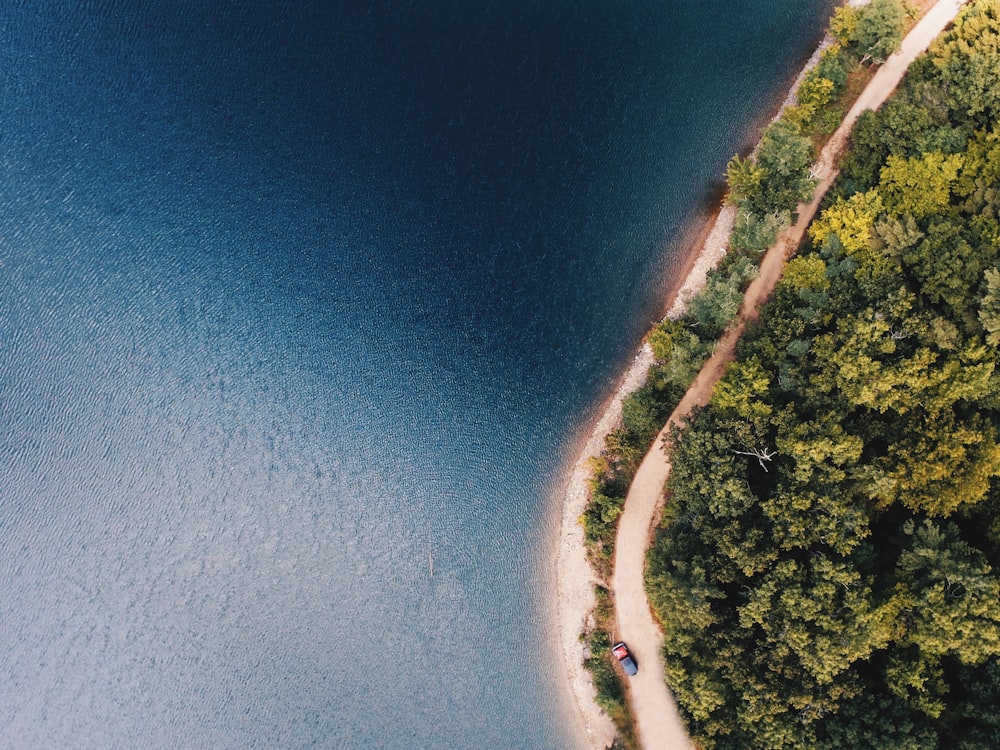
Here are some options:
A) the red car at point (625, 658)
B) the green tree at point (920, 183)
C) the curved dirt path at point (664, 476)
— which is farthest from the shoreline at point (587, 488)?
the green tree at point (920, 183)

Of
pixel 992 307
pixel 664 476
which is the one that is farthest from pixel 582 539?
pixel 992 307

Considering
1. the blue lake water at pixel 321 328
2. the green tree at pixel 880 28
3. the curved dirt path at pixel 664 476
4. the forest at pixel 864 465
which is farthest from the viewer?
the blue lake water at pixel 321 328

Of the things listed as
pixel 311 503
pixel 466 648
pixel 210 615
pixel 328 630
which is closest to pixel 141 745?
pixel 210 615

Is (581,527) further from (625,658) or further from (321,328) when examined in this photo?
(321,328)

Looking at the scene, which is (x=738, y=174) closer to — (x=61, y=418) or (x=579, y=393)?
(x=579, y=393)

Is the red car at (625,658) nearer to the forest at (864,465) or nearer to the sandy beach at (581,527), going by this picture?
the sandy beach at (581,527)

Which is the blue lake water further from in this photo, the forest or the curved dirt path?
the forest
